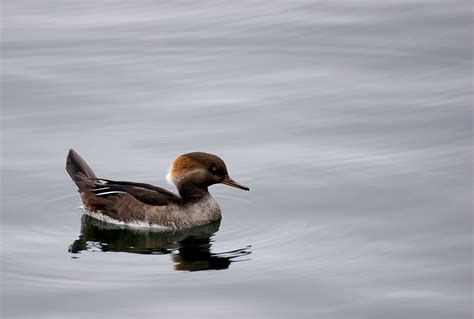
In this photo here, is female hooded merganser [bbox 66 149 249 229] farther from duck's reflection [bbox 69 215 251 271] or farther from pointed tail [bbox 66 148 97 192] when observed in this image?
duck's reflection [bbox 69 215 251 271]

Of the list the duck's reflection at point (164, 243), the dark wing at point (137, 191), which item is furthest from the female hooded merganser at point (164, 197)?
the duck's reflection at point (164, 243)

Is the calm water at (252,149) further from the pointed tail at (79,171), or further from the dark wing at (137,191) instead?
the dark wing at (137,191)

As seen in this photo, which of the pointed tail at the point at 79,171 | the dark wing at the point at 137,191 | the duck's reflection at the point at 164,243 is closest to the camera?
the duck's reflection at the point at 164,243

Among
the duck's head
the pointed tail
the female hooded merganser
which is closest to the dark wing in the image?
the female hooded merganser

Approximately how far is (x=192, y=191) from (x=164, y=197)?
0.38m

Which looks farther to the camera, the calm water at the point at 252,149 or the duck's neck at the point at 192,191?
the duck's neck at the point at 192,191

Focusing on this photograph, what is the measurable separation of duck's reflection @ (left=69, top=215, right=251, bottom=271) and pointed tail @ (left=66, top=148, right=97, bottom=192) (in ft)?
1.30

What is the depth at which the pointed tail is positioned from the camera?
625 inches

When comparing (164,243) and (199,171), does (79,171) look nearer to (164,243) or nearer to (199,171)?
(199,171)

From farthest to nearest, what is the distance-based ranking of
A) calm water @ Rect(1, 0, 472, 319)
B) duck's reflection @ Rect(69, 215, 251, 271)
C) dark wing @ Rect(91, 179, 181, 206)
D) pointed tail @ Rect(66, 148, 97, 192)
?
1. pointed tail @ Rect(66, 148, 97, 192)
2. dark wing @ Rect(91, 179, 181, 206)
3. duck's reflection @ Rect(69, 215, 251, 271)
4. calm water @ Rect(1, 0, 472, 319)

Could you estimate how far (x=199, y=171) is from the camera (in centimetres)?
1580

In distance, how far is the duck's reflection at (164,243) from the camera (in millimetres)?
14000

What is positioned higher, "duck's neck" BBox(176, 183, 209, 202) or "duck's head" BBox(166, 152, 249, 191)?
"duck's head" BBox(166, 152, 249, 191)

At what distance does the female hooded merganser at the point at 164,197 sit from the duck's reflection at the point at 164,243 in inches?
5.0
